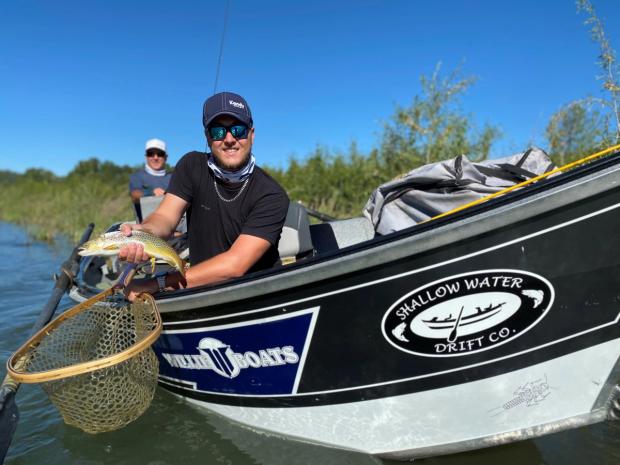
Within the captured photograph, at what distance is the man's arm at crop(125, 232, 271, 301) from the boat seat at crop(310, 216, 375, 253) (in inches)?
64.1

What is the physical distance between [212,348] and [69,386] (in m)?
0.74

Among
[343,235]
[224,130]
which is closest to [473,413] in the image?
[224,130]

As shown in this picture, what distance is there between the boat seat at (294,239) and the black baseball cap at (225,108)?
105 cm

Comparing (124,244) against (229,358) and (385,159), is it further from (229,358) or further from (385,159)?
(385,159)

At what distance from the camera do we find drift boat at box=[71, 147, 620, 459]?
1806 millimetres

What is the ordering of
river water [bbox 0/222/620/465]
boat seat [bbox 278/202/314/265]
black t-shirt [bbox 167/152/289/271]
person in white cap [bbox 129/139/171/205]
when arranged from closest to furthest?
river water [bbox 0/222/620/465]
black t-shirt [bbox 167/152/289/271]
boat seat [bbox 278/202/314/265]
person in white cap [bbox 129/139/171/205]

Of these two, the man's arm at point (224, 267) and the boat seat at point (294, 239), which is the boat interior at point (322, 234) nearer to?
the boat seat at point (294, 239)

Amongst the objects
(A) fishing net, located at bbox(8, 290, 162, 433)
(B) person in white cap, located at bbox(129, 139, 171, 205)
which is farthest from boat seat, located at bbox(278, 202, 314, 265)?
(B) person in white cap, located at bbox(129, 139, 171, 205)

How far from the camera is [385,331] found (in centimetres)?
204

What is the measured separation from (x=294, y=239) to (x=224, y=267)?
1154mm

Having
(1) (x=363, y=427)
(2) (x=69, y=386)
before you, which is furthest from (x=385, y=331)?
(2) (x=69, y=386)

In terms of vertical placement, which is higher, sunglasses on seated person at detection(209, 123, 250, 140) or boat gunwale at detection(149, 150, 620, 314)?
sunglasses on seated person at detection(209, 123, 250, 140)

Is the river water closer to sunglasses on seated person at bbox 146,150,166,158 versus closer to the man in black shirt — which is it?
the man in black shirt

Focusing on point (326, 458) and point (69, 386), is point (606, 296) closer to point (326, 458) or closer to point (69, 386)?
point (326, 458)
